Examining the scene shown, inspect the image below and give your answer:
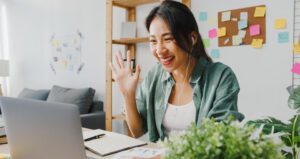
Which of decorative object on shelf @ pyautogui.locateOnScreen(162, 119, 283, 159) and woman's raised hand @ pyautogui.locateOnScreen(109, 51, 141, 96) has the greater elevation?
woman's raised hand @ pyautogui.locateOnScreen(109, 51, 141, 96)

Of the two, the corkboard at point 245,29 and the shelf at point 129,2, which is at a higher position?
the shelf at point 129,2

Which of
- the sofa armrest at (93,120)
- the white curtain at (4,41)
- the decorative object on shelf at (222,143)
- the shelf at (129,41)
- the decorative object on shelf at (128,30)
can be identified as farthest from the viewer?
the white curtain at (4,41)

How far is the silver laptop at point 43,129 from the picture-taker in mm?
823

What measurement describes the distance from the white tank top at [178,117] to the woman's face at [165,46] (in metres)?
0.19

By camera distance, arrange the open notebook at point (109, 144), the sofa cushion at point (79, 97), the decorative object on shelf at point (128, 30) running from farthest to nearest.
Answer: the sofa cushion at point (79, 97) < the decorative object on shelf at point (128, 30) < the open notebook at point (109, 144)

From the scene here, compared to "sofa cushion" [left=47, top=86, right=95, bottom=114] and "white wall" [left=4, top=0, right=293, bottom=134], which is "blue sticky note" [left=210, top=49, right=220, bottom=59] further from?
"sofa cushion" [left=47, top=86, right=95, bottom=114]

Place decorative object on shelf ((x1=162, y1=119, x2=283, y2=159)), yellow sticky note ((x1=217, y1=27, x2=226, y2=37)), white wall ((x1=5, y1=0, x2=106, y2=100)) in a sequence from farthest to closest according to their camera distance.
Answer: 1. white wall ((x1=5, y1=0, x2=106, y2=100))
2. yellow sticky note ((x1=217, y1=27, x2=226, y2=37))
3. decorative object on shelf ((x1=162, y1=119, x2=283, y2=159))

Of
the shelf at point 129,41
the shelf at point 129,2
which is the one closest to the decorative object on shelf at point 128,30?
the shelf at point 129,41

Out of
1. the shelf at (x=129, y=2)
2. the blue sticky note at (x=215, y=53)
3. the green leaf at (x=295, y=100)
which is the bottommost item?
the green leaf at (x=295, y=100)

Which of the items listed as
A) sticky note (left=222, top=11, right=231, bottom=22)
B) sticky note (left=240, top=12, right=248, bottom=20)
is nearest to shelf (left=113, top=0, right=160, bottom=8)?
sticky note (left=222, top=11, right=231, bottom=22)

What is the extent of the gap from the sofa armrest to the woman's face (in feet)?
6.30

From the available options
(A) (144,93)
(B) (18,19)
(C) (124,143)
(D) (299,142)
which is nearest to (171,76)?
(A) (144,93)

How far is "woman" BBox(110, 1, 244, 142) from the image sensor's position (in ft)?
4.07

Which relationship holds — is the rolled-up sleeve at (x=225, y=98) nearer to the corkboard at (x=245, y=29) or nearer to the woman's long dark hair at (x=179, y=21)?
the woman's long dark hair at (x=179, y=21)
